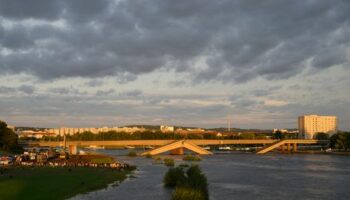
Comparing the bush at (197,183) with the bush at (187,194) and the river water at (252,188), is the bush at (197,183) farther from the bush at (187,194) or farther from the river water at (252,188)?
the river water at (252,188)

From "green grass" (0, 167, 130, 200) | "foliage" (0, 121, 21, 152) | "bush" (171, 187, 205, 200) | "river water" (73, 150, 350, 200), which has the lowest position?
"river water" (73, 150, 350, 200)

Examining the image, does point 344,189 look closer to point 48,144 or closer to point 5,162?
point 5,162

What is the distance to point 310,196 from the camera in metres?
45.7

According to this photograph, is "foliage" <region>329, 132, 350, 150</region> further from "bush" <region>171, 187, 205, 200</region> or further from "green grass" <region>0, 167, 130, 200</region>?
"bush" <region>171, 187, 205, 200</region>

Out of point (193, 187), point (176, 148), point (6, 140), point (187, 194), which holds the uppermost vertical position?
point (6, 140)

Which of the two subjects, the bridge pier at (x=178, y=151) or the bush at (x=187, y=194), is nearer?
the bush at (x=187, y=194)

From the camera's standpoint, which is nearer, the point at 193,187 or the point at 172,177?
the point at 193,187

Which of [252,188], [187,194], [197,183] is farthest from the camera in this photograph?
[252,188]

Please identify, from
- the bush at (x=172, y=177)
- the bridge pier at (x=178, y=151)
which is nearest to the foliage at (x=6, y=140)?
the bridge pier at (x=178, y=151)

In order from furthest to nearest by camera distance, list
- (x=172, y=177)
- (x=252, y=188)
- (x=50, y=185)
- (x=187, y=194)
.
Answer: (x=252, y=188) < (x=172, y=177) < (x=50, y=185) < (x=187, y=194)

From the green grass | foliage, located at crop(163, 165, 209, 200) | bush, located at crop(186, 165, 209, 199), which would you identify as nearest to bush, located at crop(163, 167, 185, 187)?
foliage, located at crop(163, 165, 209, 200)

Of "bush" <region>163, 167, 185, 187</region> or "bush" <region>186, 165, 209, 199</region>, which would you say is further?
"bush" <region>163, 167, 185, 187</region>

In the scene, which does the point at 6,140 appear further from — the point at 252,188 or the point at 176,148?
the point at 252,188

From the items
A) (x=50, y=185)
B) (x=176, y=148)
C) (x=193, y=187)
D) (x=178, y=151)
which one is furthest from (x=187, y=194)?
(x=178, y=151)
